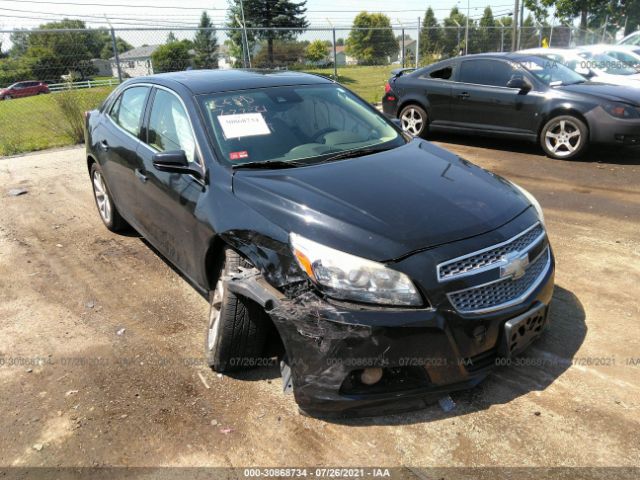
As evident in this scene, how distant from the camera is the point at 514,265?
2627 millimetres

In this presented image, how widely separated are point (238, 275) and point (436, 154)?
5.57 ft

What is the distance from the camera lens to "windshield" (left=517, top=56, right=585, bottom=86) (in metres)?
8.16

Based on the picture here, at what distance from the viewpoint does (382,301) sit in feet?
7.85

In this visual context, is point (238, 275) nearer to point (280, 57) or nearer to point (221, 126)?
point (221, 126)

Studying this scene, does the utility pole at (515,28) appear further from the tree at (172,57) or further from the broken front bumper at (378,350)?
the broken front bumper at (378,350)

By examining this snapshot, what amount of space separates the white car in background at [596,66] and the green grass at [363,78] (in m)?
6.48

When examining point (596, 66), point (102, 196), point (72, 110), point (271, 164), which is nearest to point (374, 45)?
point (596, 66)

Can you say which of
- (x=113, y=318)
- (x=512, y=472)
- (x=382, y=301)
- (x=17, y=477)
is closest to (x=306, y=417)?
(x=382, y=301)

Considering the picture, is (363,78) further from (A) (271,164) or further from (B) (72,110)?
(A) (271,164)

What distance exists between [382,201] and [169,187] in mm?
1552

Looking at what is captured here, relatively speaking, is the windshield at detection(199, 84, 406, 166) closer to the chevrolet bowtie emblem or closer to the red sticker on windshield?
the red sticker on windshield

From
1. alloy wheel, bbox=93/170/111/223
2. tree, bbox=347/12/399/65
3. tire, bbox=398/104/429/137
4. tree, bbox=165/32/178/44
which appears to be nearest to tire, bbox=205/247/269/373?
alloy wheel, bbox=93/170/111/223

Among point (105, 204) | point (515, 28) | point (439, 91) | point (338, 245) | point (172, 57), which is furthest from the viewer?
point (515, 28)

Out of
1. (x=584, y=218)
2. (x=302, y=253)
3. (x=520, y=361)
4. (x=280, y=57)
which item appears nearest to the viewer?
(x=302, y=253)
